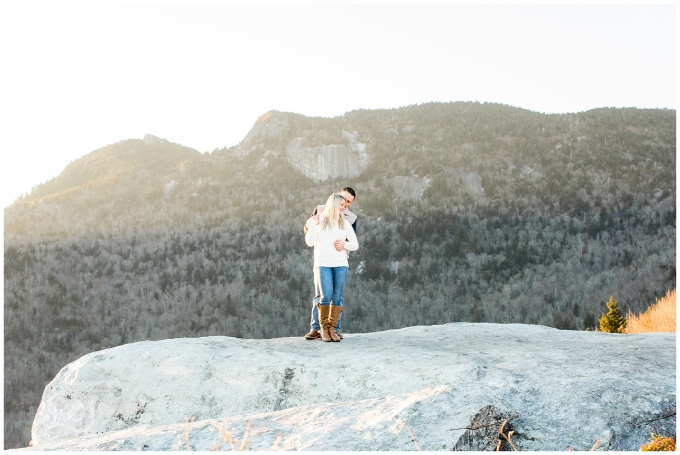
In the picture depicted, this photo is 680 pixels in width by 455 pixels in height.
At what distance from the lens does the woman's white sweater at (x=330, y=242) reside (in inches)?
246

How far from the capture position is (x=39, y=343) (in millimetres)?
29094

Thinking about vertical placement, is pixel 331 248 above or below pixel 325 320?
above

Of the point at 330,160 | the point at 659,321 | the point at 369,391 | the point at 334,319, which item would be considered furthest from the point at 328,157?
the point at 369,391

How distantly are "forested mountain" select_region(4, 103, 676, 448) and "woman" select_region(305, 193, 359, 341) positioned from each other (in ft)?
67.1

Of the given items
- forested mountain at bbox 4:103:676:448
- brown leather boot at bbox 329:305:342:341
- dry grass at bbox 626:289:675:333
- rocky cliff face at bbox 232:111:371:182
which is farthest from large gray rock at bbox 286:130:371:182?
brown leather boot at bbox 329:305:342:341

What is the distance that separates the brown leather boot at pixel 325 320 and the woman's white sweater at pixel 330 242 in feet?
1.59

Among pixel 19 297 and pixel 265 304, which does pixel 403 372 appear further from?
pixel 19 297

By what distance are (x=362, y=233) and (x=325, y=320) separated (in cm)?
3306

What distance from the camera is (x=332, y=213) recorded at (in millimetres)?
6230

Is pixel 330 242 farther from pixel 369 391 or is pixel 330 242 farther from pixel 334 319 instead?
pixel 369 391

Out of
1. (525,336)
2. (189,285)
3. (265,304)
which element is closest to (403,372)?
(525,336)

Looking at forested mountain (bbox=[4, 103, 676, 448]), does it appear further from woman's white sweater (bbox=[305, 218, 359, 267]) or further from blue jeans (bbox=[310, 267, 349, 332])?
woman's white sweater (bbox=[305, 218, 359, 267])

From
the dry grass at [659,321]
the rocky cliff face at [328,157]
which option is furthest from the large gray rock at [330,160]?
the dry grass at [659,321]

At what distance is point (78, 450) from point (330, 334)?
347cm
